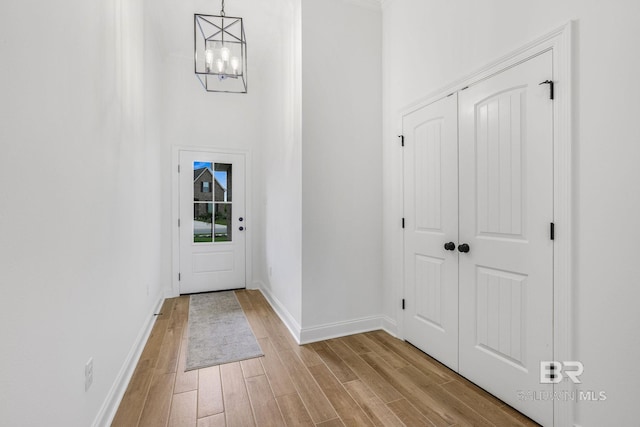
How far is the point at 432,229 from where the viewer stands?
2.47 m

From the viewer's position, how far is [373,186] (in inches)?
120

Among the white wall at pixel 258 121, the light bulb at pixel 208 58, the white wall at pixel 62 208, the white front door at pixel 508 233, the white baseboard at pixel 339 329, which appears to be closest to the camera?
the white wall at pixel 62 208

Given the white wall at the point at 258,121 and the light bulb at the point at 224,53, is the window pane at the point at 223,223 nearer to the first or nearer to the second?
the white wall at the point at 258,121

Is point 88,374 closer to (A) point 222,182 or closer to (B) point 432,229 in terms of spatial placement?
(B) point 432,229

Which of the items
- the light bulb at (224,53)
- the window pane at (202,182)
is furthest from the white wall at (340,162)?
the window pane at (202,182)

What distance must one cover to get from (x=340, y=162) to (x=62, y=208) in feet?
7.13

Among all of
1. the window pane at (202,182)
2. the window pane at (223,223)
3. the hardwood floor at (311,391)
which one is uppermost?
the window pane at (202,182)

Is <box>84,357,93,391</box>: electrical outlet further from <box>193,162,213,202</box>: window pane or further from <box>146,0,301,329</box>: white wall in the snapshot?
<box>193,162,213,202</box>: window pane

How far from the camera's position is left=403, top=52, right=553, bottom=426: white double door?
5.54 ft

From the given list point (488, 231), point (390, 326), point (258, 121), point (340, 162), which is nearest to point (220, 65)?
point (340, 162)

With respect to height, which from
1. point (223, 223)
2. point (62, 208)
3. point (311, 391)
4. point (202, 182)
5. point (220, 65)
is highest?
point (220, 65)

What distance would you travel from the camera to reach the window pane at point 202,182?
4320mm

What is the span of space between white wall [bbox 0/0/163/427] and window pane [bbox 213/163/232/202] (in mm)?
2157

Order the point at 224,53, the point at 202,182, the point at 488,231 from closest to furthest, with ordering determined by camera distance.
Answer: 1. the point at 488,231
2. the point at 224,53
3. the point at 202,182
